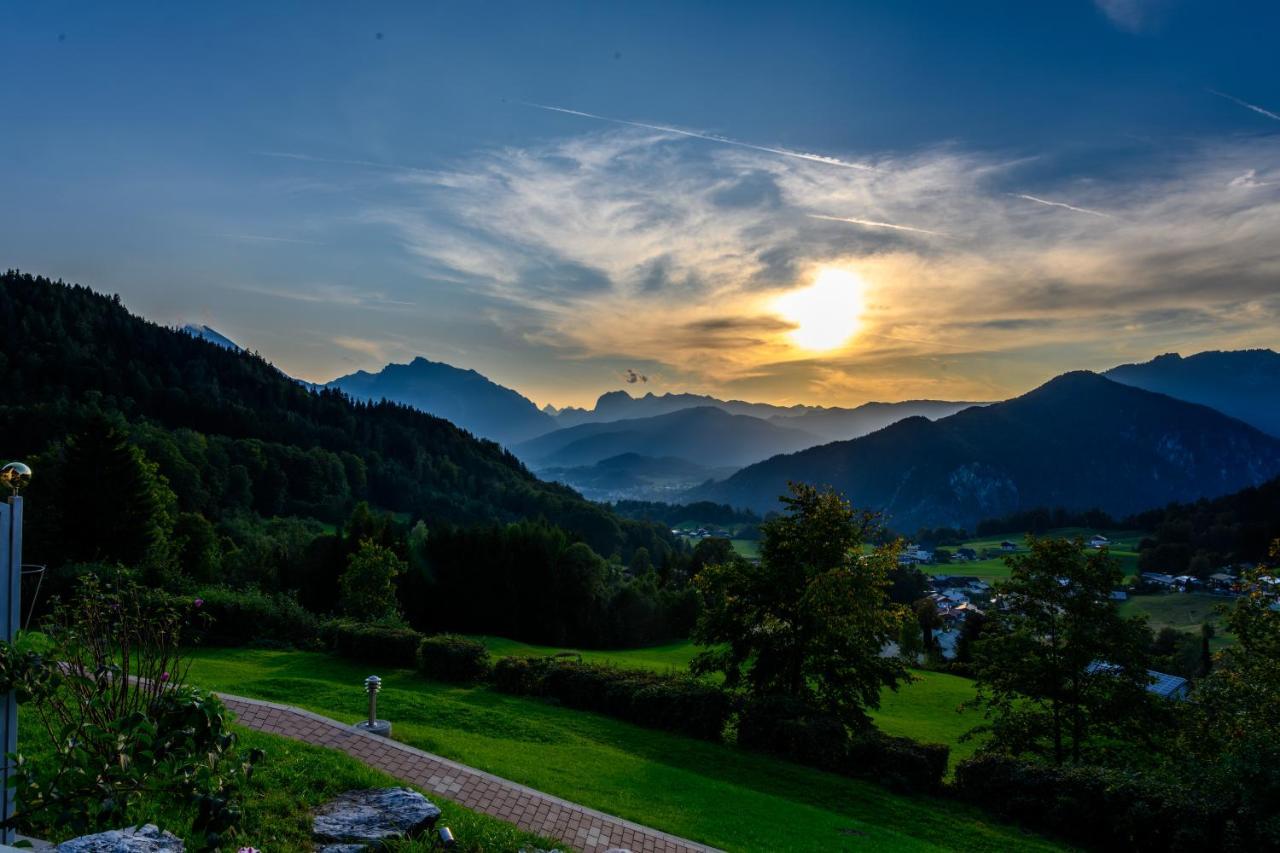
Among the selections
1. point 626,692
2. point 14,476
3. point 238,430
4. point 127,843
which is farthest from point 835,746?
point 238,430

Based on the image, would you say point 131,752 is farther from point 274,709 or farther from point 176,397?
point 176,397

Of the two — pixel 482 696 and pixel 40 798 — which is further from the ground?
pixel 40 798

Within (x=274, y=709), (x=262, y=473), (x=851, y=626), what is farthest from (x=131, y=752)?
(x=262, y=473)

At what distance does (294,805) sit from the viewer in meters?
8.27

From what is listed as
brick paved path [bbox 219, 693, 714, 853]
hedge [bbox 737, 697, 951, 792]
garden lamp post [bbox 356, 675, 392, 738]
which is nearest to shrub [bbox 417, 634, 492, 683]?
hedge [bbox 737, 697, 951, 792]

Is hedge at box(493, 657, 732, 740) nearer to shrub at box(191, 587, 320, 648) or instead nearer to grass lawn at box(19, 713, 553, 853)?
shrub at box(191, 587, 320, 648)

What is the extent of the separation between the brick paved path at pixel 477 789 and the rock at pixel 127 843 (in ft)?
16.7

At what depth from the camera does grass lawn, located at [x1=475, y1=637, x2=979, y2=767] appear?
2590 cm

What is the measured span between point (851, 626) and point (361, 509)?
123 ft

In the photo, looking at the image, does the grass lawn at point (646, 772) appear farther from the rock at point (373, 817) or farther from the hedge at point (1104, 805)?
the rock at point (373, 817)

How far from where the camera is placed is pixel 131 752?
5801 millimetres

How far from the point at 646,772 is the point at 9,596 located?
11.4m

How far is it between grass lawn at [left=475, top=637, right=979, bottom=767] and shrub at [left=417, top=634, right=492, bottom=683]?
19.8 ft

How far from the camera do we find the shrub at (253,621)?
2222 cm
